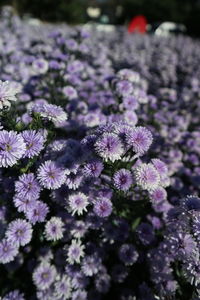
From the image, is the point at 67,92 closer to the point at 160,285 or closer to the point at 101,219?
the point at 101,219

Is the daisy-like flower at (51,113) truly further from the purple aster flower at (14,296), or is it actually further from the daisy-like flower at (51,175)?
the purple aster flower at (14,296)

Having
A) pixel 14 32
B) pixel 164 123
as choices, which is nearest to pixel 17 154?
pixel 164 123

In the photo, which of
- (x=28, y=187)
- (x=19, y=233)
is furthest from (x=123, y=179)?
(x=19, y=233)

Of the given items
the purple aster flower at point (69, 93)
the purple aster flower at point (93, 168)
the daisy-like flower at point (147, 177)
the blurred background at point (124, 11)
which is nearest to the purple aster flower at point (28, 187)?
the purple aster flower at point (93, 168)

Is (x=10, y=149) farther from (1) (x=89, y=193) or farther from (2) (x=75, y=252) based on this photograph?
(2) (x=75, y=252)

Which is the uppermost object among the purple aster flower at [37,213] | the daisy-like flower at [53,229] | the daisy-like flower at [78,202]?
the daisy-like flower at [78,202]
